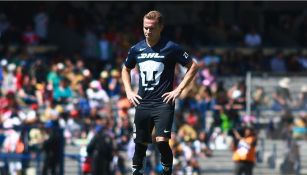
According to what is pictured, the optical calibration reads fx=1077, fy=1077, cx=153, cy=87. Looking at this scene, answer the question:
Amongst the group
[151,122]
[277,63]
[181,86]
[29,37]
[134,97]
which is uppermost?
[29,37]

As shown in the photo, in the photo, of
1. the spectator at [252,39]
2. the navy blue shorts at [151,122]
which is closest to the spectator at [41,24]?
the spectator at [252,39]

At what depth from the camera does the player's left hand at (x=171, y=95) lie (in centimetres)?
1319

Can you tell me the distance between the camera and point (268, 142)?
2681 cm

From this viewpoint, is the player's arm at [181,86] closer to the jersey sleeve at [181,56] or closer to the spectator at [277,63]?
the jersey sleeve at [181,56]

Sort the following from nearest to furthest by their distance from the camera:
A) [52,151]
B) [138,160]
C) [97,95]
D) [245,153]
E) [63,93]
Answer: [138,160], [52,151], [245,153], [63,93], [97,95]

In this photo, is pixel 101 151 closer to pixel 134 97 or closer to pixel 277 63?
pixel 134 97

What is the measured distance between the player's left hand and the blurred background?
9.84 meters

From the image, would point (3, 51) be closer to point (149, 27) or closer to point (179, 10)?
point (179, 10)

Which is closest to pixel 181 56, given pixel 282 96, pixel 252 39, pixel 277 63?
pixel 282 96

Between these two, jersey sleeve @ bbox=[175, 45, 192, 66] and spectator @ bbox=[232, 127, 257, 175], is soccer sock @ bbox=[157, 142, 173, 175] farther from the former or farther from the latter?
spectator @ bbox=[232, 127, 257, 175]

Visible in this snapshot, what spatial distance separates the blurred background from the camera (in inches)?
931

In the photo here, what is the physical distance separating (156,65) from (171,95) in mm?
420

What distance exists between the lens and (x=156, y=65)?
1328 cm

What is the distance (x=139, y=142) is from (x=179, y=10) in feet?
77.0
